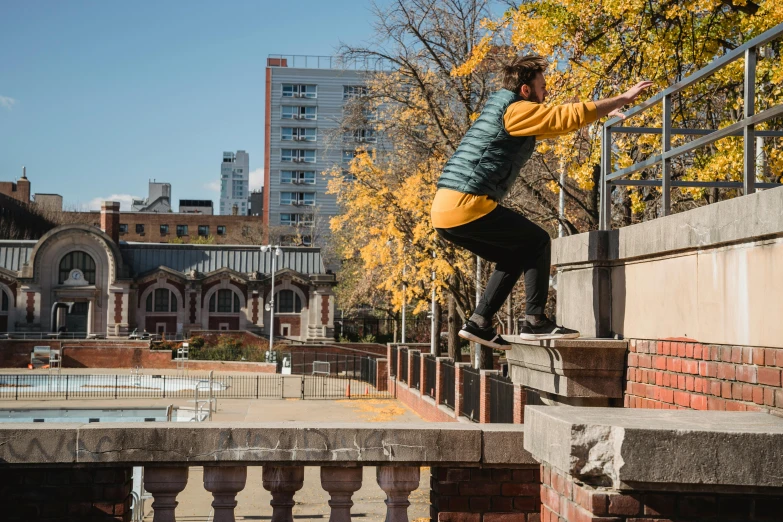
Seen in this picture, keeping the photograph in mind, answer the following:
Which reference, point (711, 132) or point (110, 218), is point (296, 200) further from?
point (711, 132)

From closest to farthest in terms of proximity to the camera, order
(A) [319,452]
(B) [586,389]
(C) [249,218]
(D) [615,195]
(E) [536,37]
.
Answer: (A) [319,452]
(B) [586,389]
(E) [536,37]
(D) [615,195]
(C) [249,218]

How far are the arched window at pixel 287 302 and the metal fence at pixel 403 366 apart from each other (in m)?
28.3

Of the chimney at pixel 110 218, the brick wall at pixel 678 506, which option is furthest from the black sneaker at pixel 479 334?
the chimney at pixel 110 218

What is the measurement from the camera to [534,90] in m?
5.50

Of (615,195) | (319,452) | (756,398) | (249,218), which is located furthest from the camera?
(249,218)

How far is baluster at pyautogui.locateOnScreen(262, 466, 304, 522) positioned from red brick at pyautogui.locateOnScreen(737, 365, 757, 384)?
8.15 feet

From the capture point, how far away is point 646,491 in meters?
3.52

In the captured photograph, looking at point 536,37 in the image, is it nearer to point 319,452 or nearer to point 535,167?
point 535,167

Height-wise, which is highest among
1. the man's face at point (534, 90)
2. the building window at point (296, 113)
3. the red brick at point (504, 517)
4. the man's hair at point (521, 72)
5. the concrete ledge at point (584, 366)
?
the building window at point (296, 113)

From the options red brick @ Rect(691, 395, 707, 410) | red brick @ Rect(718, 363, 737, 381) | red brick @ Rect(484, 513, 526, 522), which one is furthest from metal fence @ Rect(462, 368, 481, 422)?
red brick @ Rect(718, 363, 737, 381)

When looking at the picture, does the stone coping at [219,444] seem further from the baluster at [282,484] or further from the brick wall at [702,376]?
A: the brick wall at [702,376]

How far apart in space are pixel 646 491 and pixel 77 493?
335cm

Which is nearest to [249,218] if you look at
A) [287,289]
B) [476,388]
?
[287,289]

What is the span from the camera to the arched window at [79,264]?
209ft
